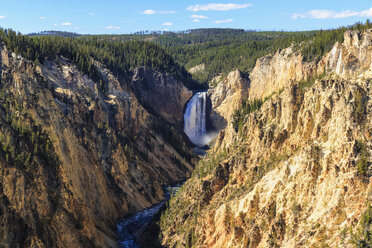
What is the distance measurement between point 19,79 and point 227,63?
331 ft

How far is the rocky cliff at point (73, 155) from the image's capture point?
2318 inches

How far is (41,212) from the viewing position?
199 feet

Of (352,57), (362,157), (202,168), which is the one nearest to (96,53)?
(202,168)

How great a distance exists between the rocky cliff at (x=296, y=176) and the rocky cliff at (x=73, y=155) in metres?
14.0

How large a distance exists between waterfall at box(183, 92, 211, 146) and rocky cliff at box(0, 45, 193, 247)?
1493 cm

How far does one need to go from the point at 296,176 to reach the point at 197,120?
332 ft

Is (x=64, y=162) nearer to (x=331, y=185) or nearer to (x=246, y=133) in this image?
(x=246, y=133)

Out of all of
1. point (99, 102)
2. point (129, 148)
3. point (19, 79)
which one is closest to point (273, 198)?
point (19, 79)

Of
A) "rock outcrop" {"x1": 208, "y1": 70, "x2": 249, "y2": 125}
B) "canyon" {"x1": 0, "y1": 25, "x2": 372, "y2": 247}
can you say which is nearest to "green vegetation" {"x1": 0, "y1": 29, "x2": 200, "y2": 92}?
"canyon" {"x1": 0, "y1": 25, "x2": 372, "y2": 247}

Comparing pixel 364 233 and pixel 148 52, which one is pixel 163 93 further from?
pixel 364 233

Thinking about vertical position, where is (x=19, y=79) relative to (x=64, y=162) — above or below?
above

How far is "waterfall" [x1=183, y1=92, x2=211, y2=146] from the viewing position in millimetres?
157625

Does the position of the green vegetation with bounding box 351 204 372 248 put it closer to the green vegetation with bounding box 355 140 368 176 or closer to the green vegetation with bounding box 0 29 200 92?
the green vegetation with bounding box 355 140 368 176

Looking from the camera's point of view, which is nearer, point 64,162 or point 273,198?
point 273,198
